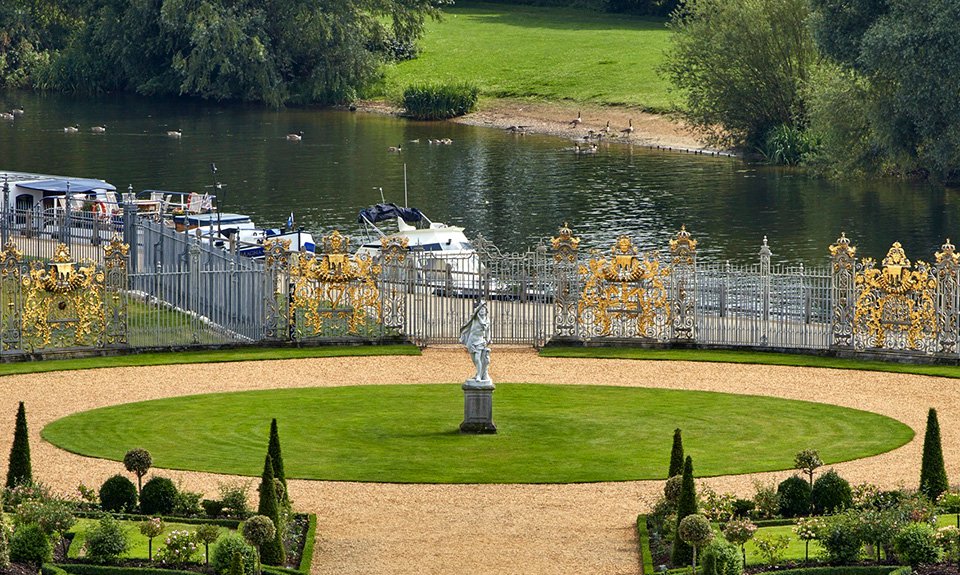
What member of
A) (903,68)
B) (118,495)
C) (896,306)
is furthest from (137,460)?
(903,68)

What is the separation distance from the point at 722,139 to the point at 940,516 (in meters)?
75.6

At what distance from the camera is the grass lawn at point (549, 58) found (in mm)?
122688

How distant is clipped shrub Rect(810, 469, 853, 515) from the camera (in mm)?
30844

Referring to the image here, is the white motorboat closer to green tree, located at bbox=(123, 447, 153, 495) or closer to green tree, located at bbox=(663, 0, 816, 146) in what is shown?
green tree, located at bbox=(123, 447, 153, 495)

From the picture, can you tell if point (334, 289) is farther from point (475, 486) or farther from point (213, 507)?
point (213, 507)

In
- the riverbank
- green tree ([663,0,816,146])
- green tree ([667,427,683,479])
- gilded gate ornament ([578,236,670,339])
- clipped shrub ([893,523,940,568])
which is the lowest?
clipped shrub ([893,523,940,568])

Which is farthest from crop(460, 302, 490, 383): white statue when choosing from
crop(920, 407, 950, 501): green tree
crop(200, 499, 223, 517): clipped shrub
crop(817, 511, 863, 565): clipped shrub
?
crop(817, 511, 863, 565): clipped shrub

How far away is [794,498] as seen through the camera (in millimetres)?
30984

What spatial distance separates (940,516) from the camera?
1203 inches

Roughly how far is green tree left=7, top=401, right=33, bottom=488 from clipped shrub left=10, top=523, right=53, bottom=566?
3121 mm

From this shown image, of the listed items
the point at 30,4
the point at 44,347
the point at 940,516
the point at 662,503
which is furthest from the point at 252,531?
the point at 30,4

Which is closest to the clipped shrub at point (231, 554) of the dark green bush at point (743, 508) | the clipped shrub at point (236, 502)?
the clipped shrub at point (236, 502)

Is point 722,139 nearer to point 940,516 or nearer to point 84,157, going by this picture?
point 84,157

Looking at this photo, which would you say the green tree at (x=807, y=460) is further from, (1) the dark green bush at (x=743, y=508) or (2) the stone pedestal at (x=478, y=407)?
(2) the stone pedestal at (x=478, y=407)
